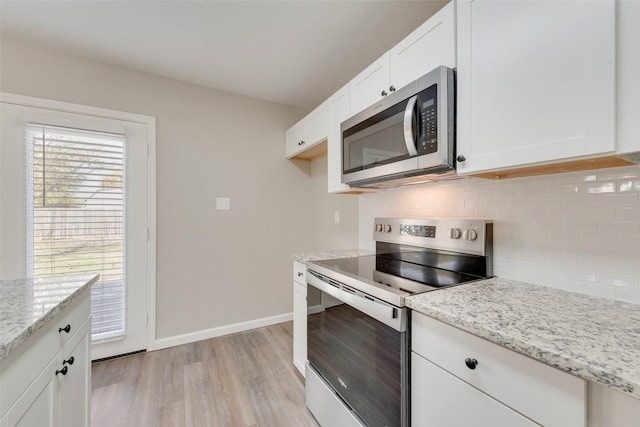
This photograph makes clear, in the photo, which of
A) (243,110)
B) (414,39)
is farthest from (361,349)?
(243,110)

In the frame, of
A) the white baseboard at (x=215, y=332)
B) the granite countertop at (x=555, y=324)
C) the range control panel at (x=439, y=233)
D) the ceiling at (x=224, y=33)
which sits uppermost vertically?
the ceiling at (x=224, y=33)

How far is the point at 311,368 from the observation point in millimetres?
1611

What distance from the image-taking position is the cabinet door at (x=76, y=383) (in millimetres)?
970

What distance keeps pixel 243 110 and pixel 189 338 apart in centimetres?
227

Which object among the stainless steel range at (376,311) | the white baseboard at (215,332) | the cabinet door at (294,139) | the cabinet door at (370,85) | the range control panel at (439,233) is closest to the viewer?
the stainless steel range at (376,311)

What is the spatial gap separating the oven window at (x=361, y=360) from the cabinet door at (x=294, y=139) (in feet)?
5.34

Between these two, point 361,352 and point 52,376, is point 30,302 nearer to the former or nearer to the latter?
point 52,376

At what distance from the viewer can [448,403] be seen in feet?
2.81

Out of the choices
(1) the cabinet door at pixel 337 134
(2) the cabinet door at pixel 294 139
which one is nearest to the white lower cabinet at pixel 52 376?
(1) the cabinet door at pixel 337 134

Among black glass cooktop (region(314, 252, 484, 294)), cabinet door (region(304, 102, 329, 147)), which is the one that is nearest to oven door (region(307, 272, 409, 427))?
black glass cooktop (region(314, 252, 484, 294))

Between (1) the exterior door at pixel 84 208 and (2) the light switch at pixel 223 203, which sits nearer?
(1) the exterior door at pixel 84 208

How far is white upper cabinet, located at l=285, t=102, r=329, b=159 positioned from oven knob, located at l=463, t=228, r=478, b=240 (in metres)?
1.32

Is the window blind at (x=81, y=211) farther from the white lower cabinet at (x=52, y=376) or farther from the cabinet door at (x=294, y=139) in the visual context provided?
the cabinet door at (x=294, y=139)

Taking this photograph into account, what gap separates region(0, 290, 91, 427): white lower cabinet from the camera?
26.9 inches
